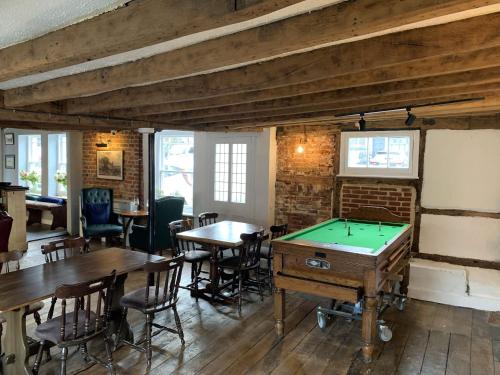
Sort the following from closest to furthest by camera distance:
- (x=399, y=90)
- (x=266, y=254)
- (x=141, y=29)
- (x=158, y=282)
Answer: (x=141, y=29) → (x=399, y=90) → (x=158, y=282) → (x=266, y=254)

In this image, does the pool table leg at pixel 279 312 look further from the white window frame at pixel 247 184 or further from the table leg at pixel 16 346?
the white window frame at pixel 247 184

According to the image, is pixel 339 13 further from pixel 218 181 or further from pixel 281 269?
pixel 218 181

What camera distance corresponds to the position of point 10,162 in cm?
1061

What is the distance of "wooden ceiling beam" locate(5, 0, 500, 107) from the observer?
5.16 feet

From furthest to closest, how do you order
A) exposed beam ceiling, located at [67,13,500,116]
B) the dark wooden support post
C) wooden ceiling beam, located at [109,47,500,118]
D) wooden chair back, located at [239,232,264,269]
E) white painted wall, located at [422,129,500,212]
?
the dark wooden support post, white painted wall, located at [422,129,500,212], wooden chair back, located at [239,232,264,269], wooden ceiling beam, located at [109,47,500,118], exposed beam ceiling, located at [67,13,500,116]

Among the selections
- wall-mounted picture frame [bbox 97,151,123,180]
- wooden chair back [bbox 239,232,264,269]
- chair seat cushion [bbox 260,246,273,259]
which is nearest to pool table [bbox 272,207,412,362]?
wooden chair back [bbox 239,232,264,269]

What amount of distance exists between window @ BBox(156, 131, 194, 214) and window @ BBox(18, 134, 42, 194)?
13.4ft

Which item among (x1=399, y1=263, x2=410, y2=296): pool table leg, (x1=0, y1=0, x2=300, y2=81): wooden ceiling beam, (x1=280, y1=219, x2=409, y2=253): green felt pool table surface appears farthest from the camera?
(x1=399, y1=263, x2=410, y2=296): pool table leg

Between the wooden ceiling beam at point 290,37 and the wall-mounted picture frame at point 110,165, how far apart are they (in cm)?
531

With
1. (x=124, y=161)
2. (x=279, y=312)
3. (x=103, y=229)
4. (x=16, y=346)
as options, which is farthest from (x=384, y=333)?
(x=124, y=161)

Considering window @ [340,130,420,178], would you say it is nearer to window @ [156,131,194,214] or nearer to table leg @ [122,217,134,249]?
window @ [156,131,194,214]

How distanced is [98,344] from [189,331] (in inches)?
35.8

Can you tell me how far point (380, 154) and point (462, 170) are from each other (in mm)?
1112

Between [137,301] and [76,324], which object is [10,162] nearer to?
[137,301]
